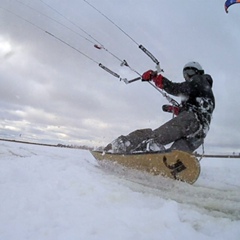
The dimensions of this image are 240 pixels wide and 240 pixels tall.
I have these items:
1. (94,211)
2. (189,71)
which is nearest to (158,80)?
(189,71)

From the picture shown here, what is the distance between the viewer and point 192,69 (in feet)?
20.7

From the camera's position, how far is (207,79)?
597 centimetres

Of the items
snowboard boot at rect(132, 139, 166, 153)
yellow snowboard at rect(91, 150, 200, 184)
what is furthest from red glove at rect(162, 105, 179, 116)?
yellow snowboard at rect(91, 150, 200, 184)

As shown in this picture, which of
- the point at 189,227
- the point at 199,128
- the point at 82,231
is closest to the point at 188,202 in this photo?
the point at 189,227

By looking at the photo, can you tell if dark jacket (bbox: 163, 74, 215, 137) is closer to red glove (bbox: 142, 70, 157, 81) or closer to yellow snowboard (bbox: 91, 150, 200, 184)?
red glove (bbox: 142, 70, 157, 81)

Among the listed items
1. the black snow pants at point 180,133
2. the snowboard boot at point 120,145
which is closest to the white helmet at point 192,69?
the black snow pants at point 180,133

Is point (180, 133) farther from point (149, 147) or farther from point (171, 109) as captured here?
point (171, 109)

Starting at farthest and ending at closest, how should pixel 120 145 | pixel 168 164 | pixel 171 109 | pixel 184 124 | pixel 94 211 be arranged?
pixel 171 109 < pixel 120 145 < pixel 184 124 < pixel 168 164 < pixel 94 211

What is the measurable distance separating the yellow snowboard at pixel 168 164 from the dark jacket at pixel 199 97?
122 centimetres

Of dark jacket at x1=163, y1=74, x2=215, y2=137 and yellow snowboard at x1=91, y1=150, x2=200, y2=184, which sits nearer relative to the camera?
yellow snowboard at x1=91, y1=150, x2=200, y2=184

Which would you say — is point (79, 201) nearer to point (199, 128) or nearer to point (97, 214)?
point (97, 214)

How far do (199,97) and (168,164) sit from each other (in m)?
1.61

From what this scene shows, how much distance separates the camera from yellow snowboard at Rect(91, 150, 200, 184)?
4.84 m

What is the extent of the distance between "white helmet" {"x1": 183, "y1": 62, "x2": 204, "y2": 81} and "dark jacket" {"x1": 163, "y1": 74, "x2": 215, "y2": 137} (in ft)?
1.21
